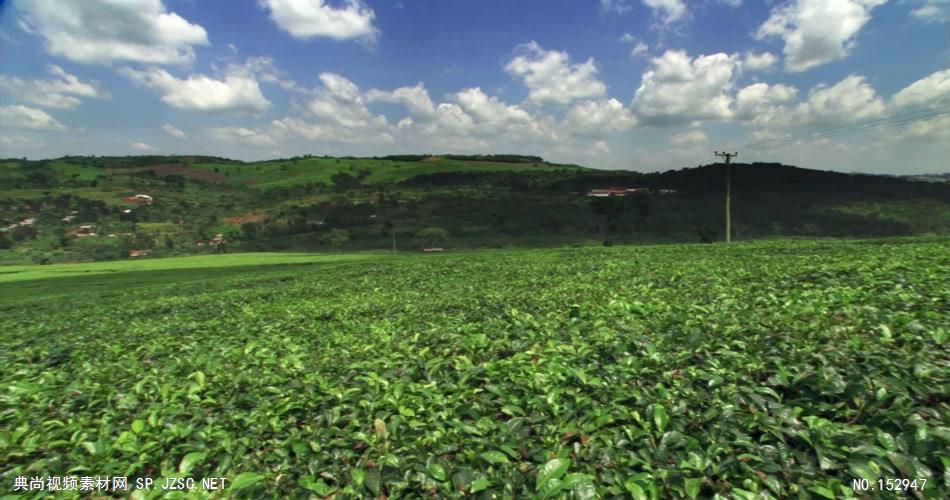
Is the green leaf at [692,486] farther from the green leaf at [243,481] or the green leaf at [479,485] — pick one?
the green leaf at [243,481]

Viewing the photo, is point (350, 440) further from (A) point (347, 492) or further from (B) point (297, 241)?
(B) point (297, 241)

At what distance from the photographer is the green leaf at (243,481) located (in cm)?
418

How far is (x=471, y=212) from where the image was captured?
650ft

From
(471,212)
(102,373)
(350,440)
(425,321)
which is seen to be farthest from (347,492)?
(471,212)

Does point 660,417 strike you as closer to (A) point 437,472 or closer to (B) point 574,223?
(A) point 437,472

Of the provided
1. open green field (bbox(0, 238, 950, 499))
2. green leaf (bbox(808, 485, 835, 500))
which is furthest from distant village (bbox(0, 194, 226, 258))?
green leaf (bbox(808, 485, 835, 500))

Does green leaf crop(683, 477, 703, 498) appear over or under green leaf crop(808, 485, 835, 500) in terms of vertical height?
under

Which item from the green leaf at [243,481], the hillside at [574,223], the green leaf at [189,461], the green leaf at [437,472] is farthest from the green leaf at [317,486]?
the hillside at [574,223]

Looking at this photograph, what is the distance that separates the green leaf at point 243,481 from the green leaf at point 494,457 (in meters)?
1.99

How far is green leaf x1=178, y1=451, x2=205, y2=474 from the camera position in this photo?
4500mm

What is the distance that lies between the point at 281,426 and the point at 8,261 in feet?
635

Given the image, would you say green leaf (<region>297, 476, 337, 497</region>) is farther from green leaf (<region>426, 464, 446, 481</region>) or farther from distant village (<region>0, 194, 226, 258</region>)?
distant village (<region>0, 194, 226, 258</region>)

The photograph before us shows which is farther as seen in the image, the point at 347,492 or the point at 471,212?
the point at 471,212

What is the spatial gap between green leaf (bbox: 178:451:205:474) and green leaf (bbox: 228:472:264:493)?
0.59 meters
